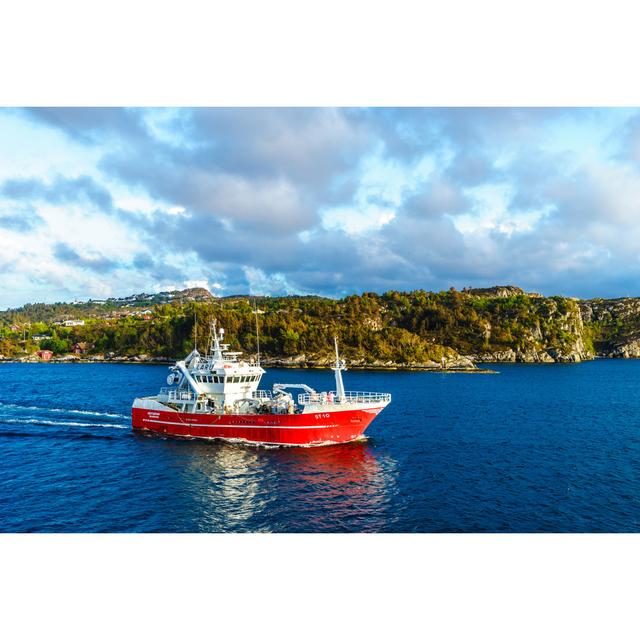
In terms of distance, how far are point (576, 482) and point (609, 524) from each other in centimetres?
783

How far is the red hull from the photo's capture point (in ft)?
140

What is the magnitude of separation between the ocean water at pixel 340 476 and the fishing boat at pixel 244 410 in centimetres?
130

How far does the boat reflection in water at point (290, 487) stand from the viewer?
2739 cm

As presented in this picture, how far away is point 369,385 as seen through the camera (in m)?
96.4

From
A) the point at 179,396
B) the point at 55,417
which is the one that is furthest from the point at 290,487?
the point at 55,417

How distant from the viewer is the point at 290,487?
108 feet

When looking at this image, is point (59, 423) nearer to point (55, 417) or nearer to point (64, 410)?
point (55, 417)

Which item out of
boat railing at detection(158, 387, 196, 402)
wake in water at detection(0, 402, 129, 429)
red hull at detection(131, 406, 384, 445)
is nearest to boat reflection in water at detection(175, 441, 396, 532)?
red hull at detection(131, 406, 384, 445)

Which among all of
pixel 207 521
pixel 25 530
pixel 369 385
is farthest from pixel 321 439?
pixel 369 385

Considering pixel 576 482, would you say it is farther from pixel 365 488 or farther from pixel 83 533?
pixel 83 533

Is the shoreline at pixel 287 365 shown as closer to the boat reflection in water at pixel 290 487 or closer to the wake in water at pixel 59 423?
the wake in water at pixel 59 423

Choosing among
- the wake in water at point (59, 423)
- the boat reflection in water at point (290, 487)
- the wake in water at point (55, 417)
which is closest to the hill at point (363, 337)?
the wake in water at point (55, 417)

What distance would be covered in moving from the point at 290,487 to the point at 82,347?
16644 cm

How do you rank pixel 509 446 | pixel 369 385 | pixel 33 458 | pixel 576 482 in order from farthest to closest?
pixel 369 385, pixel 509 446, pixel 33 458, pixel 576 482
